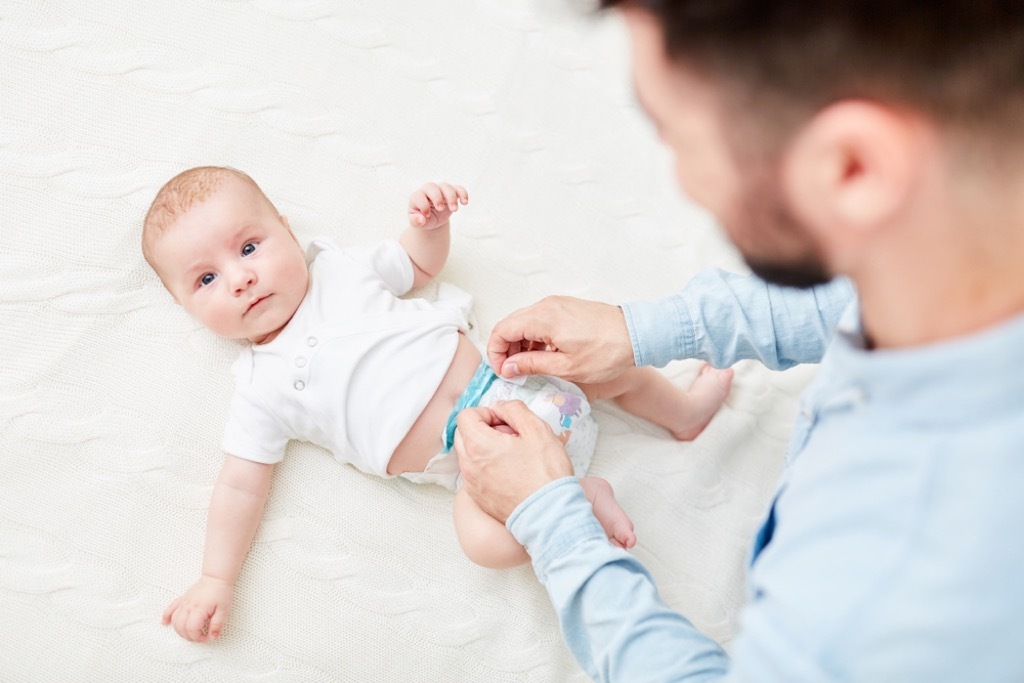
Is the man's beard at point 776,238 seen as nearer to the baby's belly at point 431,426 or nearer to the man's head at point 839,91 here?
the man's head at point 839,91

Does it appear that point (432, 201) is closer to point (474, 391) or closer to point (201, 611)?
point (474, 391)

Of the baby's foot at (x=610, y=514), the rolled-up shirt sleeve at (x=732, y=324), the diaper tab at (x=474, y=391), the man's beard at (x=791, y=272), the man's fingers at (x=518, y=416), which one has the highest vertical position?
the man's beard at (x=791, y=272)

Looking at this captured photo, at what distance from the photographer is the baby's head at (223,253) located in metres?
1.23

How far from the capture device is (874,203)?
1.78 feet

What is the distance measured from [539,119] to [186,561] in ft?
3.05

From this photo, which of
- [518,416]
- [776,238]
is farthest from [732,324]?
[776,238]

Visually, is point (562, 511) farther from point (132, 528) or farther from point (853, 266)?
point (132, 528)

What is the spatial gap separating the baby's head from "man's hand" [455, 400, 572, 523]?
1.17ft

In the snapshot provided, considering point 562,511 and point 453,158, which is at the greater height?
point 453,158

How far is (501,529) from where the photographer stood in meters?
1.16

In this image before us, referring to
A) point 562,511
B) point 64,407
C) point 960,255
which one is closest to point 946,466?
point 960,255

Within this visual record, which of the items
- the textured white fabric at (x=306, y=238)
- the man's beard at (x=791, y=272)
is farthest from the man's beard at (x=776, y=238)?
the textured white fabric at (x=306, y=238)

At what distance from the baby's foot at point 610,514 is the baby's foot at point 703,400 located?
182 millimetres

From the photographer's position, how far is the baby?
123 centimetres
